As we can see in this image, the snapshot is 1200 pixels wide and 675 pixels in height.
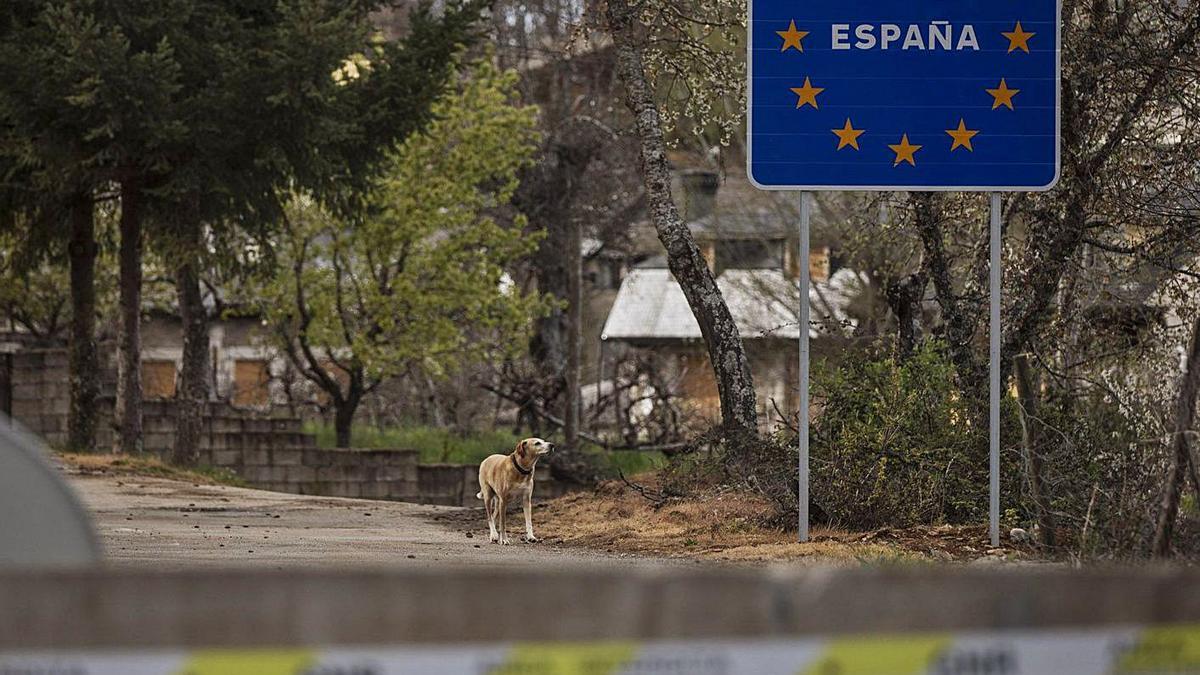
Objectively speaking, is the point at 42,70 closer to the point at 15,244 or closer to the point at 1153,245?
Result: the point at 15,244

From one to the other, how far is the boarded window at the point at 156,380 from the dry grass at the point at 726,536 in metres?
17.4

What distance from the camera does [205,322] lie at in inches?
929

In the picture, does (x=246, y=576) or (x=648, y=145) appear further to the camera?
(x=648, y=145)

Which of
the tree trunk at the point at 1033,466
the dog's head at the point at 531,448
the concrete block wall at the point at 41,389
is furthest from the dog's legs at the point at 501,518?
the concrete block wall at the point at 41,389

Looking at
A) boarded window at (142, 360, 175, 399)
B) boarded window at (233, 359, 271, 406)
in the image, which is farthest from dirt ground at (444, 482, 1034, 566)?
boarded window at (142, 360, 175, 399)

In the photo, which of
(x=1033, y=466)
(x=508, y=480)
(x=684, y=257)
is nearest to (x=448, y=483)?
(x=684, y=257)

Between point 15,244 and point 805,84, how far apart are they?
50.9ft

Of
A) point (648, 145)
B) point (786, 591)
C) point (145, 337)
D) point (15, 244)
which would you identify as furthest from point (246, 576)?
point (145, 337)

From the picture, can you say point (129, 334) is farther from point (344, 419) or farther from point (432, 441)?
point (432, 441)

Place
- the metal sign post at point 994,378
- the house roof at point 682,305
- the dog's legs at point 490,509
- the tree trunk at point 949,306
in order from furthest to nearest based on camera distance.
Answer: the house roof at point 682,305 → the tree trunk at point 949,306 → the dog's legs at point 490,509 → the metal sign post at point 994,378

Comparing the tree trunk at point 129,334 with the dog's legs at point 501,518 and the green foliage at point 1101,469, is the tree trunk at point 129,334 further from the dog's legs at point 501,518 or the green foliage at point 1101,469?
the green foliage at point 1101,469

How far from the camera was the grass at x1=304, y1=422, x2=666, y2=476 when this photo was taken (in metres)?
25.2

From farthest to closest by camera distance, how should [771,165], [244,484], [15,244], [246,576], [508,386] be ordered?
[508,386], [15,244], [244,484], [771,165], [246,576]

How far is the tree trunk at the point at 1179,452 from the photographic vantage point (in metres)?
7.23
